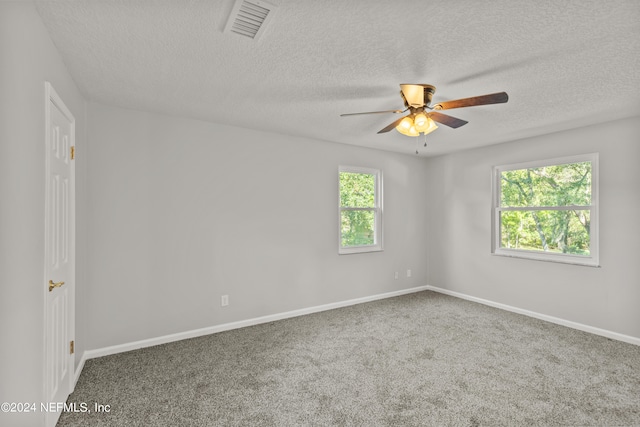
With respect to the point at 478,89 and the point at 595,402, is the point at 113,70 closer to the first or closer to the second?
the point at 478,89

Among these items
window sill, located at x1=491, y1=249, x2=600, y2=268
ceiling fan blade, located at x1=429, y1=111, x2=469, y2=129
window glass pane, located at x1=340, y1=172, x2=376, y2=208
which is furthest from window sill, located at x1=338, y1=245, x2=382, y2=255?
ceiling fan blade, located at x1=429, y1=111, x2=469, y2=129

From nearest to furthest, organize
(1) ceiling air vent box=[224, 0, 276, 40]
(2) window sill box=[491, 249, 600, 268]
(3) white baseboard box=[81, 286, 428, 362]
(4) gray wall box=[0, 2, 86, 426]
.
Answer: (4) gray wall box=[0, 2, 86, 426] → (1) ceiling air vent box=[224, 0, 276, 40] → (3) white baseboard box=[81, 286, 428, 362] → (2) window sill box=[491, 249, 600, 268]

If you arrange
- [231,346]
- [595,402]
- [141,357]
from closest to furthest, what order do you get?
[595,402] < [141,357] < [231,346]

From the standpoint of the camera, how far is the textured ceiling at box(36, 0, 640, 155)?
1.67 meters

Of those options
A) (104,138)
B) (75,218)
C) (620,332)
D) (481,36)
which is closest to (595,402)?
(620,332)

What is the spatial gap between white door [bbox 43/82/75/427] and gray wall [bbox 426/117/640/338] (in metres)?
4.91

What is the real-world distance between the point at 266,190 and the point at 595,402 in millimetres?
3542

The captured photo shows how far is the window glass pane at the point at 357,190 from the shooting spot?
15.5 feet

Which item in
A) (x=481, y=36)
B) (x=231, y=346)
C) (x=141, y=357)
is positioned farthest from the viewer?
(x=231, y=346)

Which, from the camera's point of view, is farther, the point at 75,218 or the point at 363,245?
the point at 363,245

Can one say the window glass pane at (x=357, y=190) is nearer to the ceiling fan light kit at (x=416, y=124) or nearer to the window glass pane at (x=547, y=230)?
the window glass pane at (x=547, y=230)

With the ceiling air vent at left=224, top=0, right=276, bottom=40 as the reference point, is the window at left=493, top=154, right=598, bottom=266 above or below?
below

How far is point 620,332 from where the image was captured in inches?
135

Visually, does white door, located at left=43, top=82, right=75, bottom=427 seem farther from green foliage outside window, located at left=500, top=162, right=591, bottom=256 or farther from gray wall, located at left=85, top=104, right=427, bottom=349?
green foliage outside window, located at left=500, top=162, right=591, bottom=256
